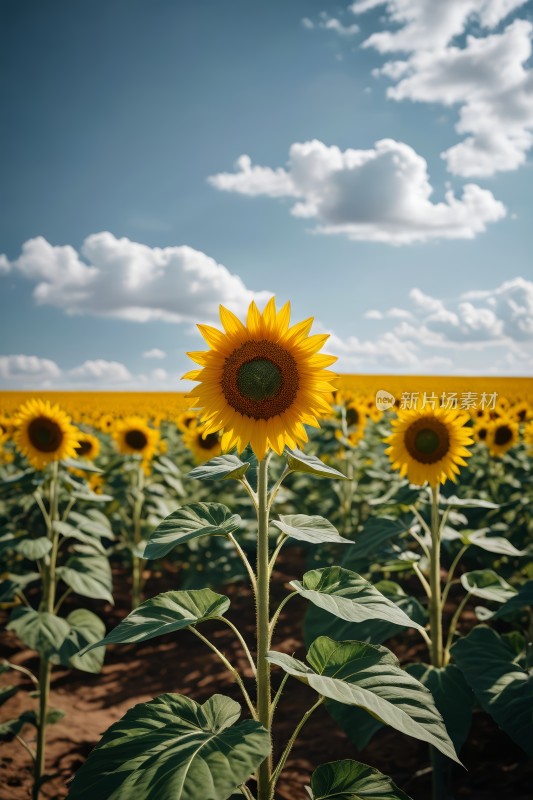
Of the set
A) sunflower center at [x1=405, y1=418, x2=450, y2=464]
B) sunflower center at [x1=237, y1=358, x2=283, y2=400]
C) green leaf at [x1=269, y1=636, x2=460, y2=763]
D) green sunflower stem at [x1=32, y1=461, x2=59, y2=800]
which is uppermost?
sunflower center at [x1=237, y1=358, x2=283, y2=400]

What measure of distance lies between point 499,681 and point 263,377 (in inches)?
65.5

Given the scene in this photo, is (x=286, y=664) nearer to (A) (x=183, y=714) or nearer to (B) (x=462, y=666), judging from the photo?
(A) (x=183, y=714)

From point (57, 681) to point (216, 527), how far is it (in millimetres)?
4028

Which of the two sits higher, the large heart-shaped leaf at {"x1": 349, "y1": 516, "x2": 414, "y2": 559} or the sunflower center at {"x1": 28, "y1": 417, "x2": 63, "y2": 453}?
the sunflower center at {"x1": 28, "y1": 417, "x2": 63, "y2": 453}

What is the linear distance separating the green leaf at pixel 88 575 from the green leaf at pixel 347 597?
86.0 inches

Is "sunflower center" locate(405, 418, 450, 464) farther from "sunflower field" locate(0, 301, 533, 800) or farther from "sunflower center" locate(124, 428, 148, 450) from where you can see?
"sunflower center" locate(124, 428, 148, 450)

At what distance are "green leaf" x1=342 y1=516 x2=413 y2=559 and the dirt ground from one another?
1451mm

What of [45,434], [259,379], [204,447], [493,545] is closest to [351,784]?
[259,379]

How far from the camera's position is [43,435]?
4.71m

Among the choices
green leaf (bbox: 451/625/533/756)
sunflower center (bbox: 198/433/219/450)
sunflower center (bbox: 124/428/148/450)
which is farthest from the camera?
sunflower center (bbox: 198/433/219/450)

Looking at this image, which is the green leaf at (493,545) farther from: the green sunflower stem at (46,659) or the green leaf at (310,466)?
the green sunflower stem at (46,659)

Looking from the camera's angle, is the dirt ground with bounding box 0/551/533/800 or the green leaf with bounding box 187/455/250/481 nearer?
the green leaf with bounding box 187/455/250/481

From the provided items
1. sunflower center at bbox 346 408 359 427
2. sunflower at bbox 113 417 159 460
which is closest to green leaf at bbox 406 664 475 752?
sunflower at bbox 113 417 159 460

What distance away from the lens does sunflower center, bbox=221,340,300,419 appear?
219 centimetres
